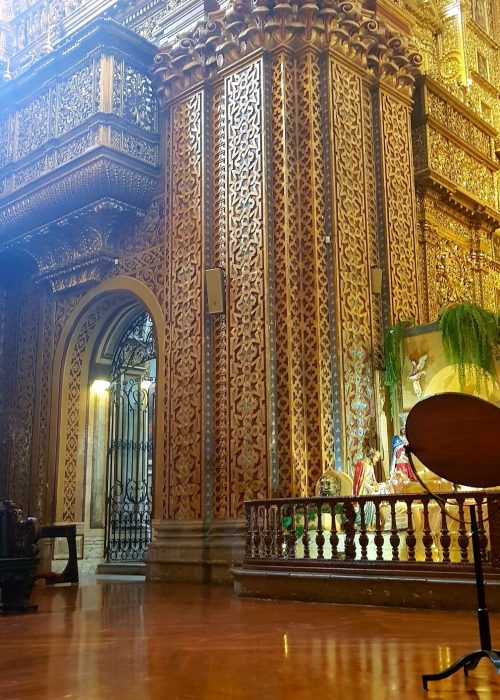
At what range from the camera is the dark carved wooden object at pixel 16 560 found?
655cm

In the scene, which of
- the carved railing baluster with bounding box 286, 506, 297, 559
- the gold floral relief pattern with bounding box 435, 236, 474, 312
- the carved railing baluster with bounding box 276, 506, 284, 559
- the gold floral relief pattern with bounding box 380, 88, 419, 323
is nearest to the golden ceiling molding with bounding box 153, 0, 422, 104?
the gold floral relief pattern with bounding box 380, 88, 419, 323

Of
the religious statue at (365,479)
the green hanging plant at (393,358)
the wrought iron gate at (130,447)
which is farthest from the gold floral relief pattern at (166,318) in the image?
the green hanging plant at (393,358)

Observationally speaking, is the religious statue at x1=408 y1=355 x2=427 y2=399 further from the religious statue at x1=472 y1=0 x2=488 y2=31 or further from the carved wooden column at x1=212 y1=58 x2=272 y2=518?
the religious statue at x1=472 y1=0 x2=488 y2=31

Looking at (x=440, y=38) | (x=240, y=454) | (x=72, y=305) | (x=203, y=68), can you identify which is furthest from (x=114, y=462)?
(x=440, y=38)

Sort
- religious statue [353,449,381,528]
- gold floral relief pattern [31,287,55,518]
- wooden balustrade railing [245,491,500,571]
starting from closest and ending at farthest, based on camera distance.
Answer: wooden balustrade railing [245,491,500,571]
religious statue [353,449,381,528]
gold floral relief pattern [31,287,55,518]

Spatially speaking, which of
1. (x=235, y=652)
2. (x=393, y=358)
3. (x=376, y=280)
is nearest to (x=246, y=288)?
(x=376, y=280)

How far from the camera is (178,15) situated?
37.8ft

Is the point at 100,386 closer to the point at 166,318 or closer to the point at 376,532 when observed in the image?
the point at 166,318

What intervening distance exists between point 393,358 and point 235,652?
6.34m

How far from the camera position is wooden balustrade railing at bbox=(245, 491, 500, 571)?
19.5 ft

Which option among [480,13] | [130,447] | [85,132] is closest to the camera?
[85,132]

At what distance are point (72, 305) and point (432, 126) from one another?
21.9 ft

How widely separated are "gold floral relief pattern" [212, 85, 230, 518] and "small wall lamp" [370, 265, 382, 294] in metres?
2.01

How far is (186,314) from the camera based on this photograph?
1052cm
